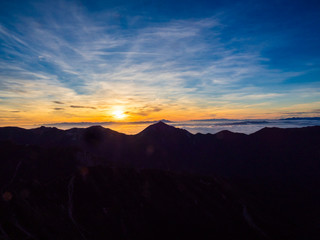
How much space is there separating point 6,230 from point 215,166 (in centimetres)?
15459

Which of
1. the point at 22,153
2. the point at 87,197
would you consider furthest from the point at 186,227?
the point at 22,153

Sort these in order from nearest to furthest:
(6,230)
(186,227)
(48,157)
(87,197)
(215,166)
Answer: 1. (6,230)
2. (186,227)
3. (87,197)
4. (48,157)
5. (215,166)

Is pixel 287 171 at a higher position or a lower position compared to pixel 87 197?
lower

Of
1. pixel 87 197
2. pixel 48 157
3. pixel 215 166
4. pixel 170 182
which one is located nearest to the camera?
pixel 87 197

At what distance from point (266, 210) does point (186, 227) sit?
4723cm

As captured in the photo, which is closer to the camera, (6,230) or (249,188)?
(6,230)

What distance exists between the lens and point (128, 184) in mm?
82312

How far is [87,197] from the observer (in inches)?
2859

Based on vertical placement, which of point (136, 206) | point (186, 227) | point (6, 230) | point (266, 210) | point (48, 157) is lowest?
point (266, 210)

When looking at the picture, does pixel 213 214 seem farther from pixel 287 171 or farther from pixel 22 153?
pixel 22 153

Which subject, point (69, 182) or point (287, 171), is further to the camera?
point (287, 171)

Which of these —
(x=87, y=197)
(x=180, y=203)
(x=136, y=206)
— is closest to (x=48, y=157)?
(x=87, y=197)

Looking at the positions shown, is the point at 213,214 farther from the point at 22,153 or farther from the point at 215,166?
the point at 22,153

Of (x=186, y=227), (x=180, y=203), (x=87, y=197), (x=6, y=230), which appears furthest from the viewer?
→ (x=180, y=203)
